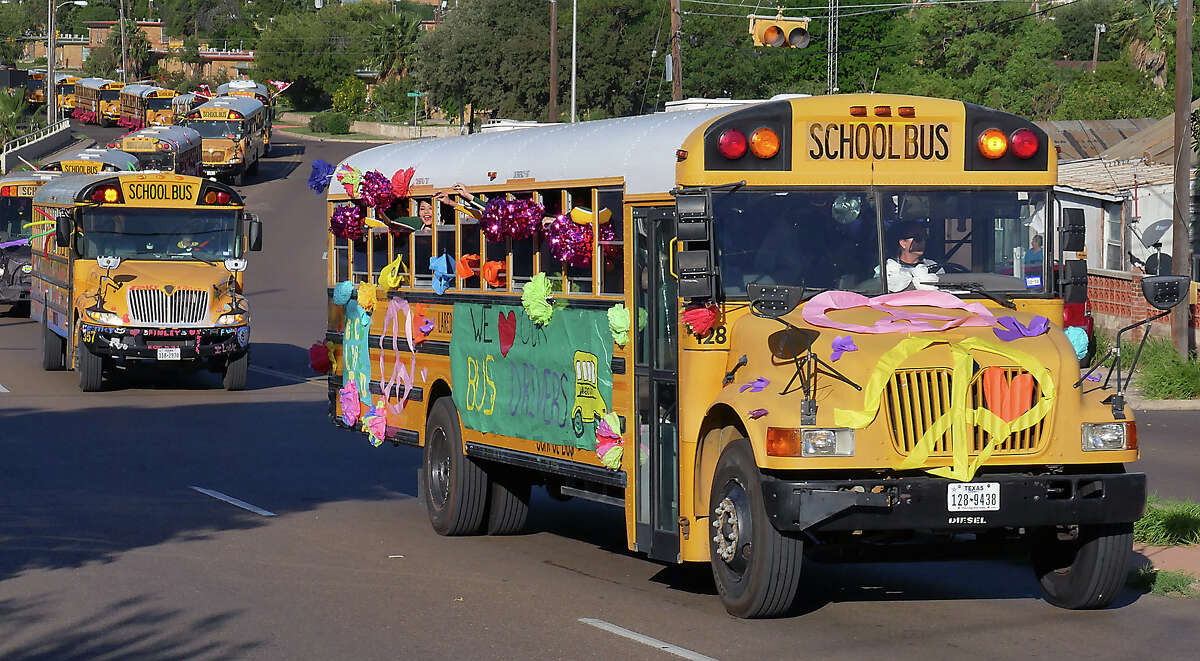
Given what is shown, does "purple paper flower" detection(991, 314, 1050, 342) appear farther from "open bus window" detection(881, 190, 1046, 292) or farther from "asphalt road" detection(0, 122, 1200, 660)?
"asphalt road" detection(0, 122, 1200, 660)

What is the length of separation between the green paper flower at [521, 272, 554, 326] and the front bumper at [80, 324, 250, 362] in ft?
40.2

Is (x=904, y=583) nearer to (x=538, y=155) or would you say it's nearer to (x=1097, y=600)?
(x=1097, y=600)

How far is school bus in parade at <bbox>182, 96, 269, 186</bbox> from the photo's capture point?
64250 mm

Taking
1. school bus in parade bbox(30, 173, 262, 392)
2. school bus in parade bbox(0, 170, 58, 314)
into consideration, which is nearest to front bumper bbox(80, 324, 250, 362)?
school bus in parade bbox(30, 173, 262, 392)

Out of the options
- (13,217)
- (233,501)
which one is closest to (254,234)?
(233,501)

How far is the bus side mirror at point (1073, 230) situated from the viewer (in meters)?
9.01

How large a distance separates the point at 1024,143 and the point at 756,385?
7.13 ft

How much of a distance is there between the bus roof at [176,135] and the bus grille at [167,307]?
122 feet

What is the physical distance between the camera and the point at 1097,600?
28.7 feet

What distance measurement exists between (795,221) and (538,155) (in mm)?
2442

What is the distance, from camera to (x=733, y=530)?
336 inches

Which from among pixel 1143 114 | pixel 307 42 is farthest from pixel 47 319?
pixel 307 42

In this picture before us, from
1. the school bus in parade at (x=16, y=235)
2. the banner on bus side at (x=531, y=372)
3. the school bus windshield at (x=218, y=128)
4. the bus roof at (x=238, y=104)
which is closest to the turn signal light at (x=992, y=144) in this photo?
the banner on bus side at (x=531, y=372)

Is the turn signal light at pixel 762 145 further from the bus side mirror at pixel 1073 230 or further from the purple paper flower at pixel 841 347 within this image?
the bus side mirror at pixel 1073 230
